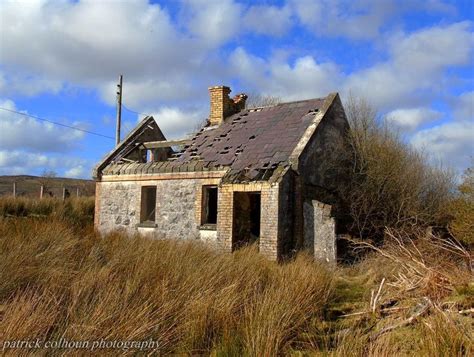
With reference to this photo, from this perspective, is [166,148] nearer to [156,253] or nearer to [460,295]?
[156,253]

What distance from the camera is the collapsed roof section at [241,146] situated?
1398cm

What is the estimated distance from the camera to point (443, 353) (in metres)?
4.71

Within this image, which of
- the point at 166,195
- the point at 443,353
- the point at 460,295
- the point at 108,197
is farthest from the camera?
the point at 108,197

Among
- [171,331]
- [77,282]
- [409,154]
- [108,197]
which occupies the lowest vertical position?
[171,331]

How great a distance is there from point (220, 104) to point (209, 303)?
13802 mm

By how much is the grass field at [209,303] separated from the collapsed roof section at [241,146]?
5.68 metres

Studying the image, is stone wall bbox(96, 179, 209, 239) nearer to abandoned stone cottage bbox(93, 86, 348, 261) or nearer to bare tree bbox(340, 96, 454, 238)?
abandoned stone cottage bbox(93, 86, 348, 261)

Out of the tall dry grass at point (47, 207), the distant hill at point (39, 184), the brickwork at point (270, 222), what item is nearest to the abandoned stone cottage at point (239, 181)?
the brickwork at point (270, 222)

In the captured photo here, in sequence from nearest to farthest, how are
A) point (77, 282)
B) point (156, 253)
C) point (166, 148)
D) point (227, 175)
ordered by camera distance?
point (77, 282) < point (156, 253) < point (227, 175) < point (166, 148)

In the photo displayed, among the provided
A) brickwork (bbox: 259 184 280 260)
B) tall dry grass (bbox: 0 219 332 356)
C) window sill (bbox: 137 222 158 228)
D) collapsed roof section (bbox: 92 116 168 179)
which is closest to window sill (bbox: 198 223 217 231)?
brickwork (bbox: 259 184 280 260)

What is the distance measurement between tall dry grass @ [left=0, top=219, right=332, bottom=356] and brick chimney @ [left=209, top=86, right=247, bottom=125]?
11.3 metres

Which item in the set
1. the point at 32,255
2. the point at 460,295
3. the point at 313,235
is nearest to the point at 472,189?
the point at 313,235

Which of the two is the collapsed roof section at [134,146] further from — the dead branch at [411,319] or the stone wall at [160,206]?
the dead branch at [411,319]

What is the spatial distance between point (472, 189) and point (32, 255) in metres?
12.1
